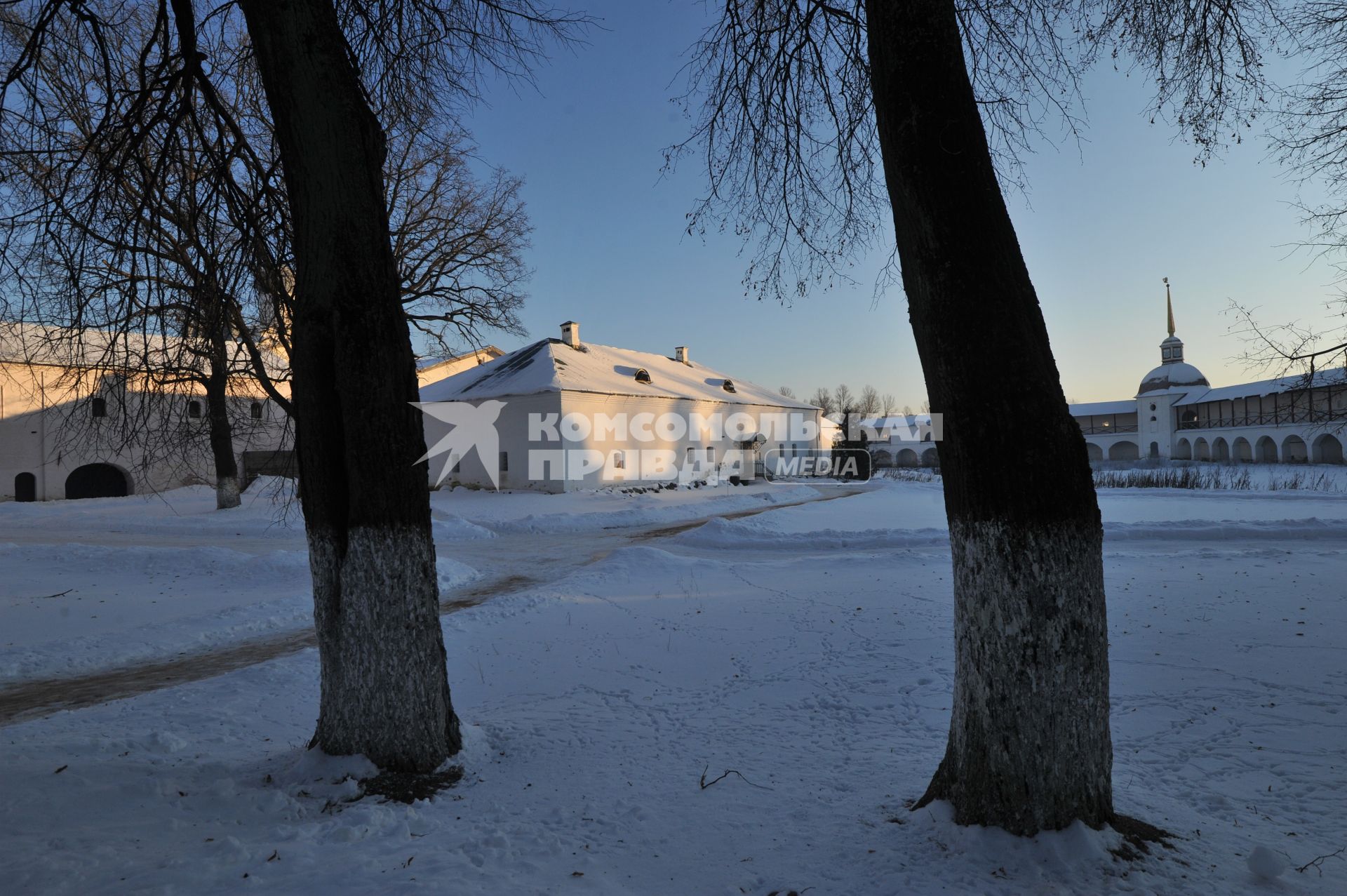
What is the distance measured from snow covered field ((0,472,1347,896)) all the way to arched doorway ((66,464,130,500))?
25394mm

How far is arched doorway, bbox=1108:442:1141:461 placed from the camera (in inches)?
2382

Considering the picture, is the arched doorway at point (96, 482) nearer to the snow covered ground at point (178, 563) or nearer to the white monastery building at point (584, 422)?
the snow covered ground at point (178, 563)

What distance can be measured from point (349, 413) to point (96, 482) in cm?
3741

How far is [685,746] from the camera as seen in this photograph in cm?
491

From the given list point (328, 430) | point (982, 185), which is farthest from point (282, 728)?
point (982, 185)

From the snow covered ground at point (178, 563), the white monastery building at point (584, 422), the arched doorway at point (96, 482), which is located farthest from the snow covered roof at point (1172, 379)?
the arched doorway at point (96, 482)

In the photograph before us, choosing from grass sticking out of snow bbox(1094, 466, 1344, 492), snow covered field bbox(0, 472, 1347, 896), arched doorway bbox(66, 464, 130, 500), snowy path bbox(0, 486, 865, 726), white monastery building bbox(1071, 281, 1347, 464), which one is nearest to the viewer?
snow covered field bbox(0, 472, 1347, 896)

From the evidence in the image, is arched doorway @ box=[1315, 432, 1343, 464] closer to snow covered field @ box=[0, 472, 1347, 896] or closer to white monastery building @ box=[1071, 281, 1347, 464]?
white monastery building @ box=[1071, 281, 1347, 464]

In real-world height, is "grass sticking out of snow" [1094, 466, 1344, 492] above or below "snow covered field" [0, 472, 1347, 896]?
above

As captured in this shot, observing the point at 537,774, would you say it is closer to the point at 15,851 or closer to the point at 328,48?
the point at 15,851

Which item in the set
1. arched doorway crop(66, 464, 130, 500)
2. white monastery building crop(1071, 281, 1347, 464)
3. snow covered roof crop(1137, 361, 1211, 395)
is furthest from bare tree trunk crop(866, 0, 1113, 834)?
snow covered roof crop(1137, 361, 1211, 395)

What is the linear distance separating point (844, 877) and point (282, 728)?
175 inches

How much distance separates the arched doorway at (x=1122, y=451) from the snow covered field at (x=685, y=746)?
55.4 m

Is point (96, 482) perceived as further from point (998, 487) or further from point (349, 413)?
point (998, 487)
